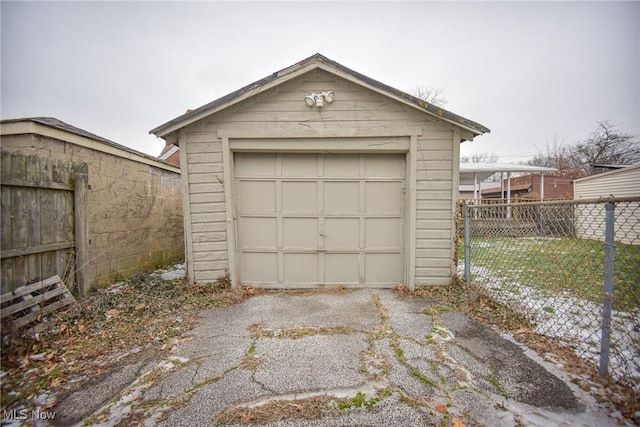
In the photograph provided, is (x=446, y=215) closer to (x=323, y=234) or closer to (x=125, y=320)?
(x=323, y=234)

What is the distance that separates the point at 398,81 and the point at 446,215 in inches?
849

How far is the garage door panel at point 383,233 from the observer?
4.45 metres

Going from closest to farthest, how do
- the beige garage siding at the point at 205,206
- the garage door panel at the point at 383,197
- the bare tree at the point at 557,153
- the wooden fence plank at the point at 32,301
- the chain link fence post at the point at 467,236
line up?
the wooden fence plank at the point at 32,301
the chain link fence post at the point at 467,236
the beige garage siding at the point at 205,206
the garage door panel at the point at 383,197
the bare tree at the point at 557,153

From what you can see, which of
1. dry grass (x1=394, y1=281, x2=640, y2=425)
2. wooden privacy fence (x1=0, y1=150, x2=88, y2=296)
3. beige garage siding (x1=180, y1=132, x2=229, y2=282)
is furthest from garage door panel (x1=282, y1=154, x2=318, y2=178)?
wooden privacy fence (x1=0, y1=150, x2=88, y2=296)

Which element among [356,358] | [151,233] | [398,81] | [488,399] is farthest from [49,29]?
[398,81]

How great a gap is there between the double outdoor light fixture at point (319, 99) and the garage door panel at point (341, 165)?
86 centimetres

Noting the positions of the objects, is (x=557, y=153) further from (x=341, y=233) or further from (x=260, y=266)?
(x=260, y=266)

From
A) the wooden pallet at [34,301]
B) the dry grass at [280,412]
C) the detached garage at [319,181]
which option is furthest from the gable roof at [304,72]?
the dry grass at [280,412]

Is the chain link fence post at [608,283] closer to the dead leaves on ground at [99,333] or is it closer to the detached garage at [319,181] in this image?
the detached garage at [319,181]

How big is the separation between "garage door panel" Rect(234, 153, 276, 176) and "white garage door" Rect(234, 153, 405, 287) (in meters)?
0.02

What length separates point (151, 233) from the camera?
5809 millimetres

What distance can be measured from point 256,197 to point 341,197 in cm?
151

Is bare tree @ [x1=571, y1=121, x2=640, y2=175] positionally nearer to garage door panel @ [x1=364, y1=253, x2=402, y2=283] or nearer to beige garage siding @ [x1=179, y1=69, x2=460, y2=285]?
beige garage siding @ [x1=179, y1=69, x2=460, y2=285]

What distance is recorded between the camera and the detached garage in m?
4.18
